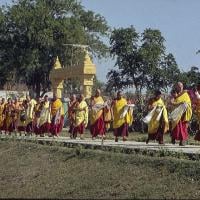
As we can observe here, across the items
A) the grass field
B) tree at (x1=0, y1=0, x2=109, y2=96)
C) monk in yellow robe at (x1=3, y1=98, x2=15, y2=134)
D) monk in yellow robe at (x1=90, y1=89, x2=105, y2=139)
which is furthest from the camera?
tree at (x1=0, y1=0, x2=109, y2=96)

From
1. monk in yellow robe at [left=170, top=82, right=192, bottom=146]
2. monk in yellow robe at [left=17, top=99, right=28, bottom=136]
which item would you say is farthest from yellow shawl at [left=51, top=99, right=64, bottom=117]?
monk in yellow robe at [left=170, top=82, right=192, bottom=146]

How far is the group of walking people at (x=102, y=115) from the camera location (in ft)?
58.2

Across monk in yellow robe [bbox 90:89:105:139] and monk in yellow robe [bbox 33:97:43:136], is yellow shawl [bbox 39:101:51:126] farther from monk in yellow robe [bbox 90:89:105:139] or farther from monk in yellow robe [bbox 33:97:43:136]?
monk in yellow robe [bbox 90:89:105:139]

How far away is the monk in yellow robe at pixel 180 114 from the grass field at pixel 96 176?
284 cm

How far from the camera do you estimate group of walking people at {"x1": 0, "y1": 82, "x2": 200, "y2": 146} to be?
17.8m

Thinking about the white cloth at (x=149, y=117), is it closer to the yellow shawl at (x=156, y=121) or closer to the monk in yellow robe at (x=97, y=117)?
the yellow shawl at (x=156, y=121)

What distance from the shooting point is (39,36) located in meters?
51.7

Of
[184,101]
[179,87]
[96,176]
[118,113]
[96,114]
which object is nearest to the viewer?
[96,176]

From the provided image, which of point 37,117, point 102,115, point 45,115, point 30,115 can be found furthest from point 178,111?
point 30,115

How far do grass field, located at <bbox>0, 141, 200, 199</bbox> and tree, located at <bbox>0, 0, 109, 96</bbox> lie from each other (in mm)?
34583

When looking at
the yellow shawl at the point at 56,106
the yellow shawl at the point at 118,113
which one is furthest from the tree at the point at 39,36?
the yellow shawl at the point at 118,113

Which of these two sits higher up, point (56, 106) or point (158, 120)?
point (56, 106)

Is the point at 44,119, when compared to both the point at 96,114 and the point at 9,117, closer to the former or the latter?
the point at 96,114

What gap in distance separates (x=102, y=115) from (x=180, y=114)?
4.95 meters
